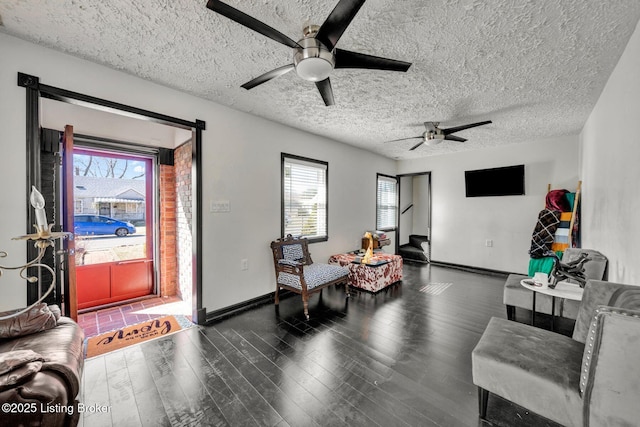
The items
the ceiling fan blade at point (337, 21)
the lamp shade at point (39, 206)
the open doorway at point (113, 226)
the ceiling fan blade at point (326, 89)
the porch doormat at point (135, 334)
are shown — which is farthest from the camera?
the open doorway at point (113, 226)

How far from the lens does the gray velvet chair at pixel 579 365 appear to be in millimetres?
1056

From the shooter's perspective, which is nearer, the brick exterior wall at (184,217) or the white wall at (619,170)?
the white wall at (619,170)

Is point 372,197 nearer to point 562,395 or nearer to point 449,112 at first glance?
point 449,112

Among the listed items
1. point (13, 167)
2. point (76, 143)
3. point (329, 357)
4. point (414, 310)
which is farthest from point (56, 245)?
point (414, 310)

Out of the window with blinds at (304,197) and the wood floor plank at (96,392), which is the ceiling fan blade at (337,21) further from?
the wood floor plank at (96,392)

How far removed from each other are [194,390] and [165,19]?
8.65ft

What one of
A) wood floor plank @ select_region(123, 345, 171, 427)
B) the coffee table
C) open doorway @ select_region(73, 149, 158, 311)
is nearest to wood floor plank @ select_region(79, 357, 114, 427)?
wood floor plank @ select_region(123, 345, 171, 427)

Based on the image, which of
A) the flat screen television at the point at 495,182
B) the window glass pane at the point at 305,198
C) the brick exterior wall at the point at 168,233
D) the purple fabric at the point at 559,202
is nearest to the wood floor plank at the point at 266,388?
the brick exterior wall at the point at 168,233

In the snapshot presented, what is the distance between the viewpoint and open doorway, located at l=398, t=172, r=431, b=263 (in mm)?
6953

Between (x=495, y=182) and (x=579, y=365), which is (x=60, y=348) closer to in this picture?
(x=579, y=365)

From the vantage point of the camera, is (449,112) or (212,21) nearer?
(212,21)

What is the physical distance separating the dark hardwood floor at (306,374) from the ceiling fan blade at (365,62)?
92.6 inches

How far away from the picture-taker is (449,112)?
3336 mm

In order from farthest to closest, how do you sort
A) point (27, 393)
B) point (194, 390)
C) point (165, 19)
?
point (194, 390) → point (165, 19) → point (27, 393)
